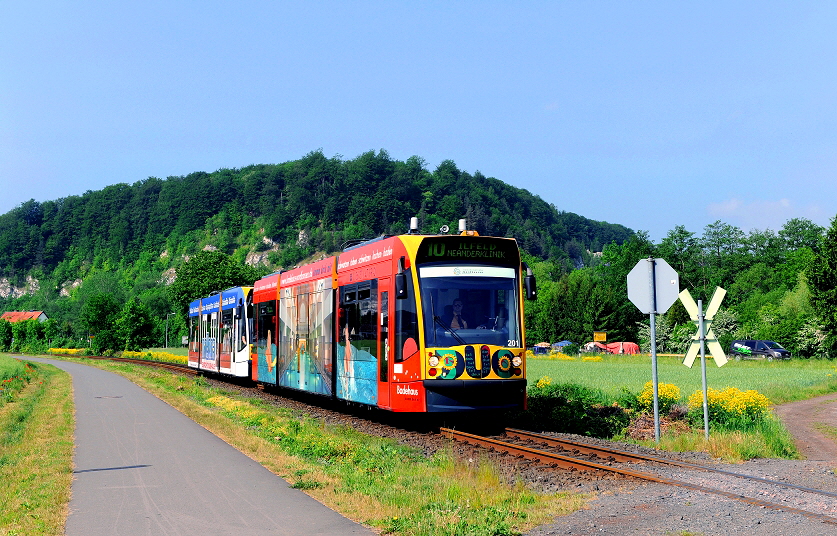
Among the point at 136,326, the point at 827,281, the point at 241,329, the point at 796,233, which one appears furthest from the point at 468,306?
the point at 796,233

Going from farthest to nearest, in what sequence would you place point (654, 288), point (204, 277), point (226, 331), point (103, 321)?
point (103, 321) < point (204, 277) < point (226, 331) < point (654, 288)

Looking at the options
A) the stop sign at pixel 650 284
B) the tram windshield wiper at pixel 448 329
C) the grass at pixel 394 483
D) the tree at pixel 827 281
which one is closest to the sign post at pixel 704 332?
the stop sign at pixel 650 284

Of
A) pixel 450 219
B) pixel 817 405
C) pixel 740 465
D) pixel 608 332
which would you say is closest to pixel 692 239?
pixel 608 332

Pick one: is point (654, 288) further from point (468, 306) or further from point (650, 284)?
point (468, 306)

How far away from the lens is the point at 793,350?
67062mm

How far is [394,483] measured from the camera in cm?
1073

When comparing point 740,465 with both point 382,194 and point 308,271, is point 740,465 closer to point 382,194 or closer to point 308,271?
point 308,271

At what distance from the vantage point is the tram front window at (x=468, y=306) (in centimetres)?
1545

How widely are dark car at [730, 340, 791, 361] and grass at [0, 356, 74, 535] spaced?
48780mm

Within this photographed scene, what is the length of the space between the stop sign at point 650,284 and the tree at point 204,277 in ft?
239

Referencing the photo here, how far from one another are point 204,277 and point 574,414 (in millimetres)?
70628

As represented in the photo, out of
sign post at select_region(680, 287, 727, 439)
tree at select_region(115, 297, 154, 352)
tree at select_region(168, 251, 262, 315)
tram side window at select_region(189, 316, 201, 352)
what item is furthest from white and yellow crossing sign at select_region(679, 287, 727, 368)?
tree at select_region(115, 297, 154, 352)

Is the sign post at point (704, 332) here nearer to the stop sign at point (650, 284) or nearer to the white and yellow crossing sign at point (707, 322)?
the white and yellow crossing sign at point (707, 322)

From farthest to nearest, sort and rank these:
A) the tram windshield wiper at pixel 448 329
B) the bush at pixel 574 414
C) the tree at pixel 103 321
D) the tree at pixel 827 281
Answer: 1. the tree at pixel 103 321
2. the tree at pixel 827 281
3. the bush at pixel 574 414
4. the tram windshield wiper at pixel 448 329
